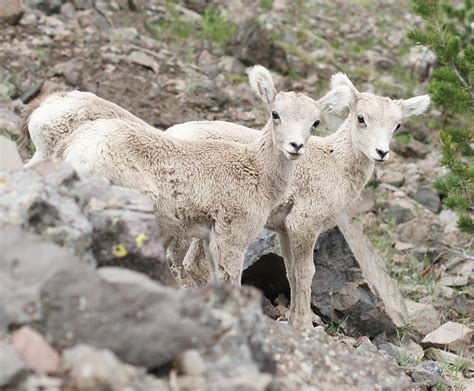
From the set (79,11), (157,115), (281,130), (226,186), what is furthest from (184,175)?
(79,11)

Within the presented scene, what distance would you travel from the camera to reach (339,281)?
10.6 metres

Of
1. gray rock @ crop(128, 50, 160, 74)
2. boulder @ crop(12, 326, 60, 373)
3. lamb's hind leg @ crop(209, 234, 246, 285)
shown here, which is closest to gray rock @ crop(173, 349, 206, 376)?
boulder @ crop(12, 326, 60, 373)

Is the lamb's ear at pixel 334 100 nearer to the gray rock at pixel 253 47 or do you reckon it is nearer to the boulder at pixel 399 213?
the boulder at pixel 399 213

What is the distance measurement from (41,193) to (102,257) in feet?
2.07

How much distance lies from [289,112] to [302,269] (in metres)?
2.19

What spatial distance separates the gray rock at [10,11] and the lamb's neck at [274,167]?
9.57 meters

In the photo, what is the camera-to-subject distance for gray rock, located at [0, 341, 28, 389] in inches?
160

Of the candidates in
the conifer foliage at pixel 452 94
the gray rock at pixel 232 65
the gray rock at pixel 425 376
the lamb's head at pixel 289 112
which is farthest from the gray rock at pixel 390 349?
the gray rock at pixel 232 65

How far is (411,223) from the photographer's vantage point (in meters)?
15.2

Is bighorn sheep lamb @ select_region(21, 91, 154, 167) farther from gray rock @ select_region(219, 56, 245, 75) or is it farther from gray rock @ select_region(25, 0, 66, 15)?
gray rock @ select_region(219, 56, 245, 75)

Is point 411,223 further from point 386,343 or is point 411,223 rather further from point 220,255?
point 220,255

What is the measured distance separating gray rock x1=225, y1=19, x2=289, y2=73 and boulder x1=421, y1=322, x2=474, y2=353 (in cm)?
970

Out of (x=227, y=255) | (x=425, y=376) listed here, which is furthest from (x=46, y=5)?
(x=425, y=376)

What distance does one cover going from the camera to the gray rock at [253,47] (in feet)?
60.8
